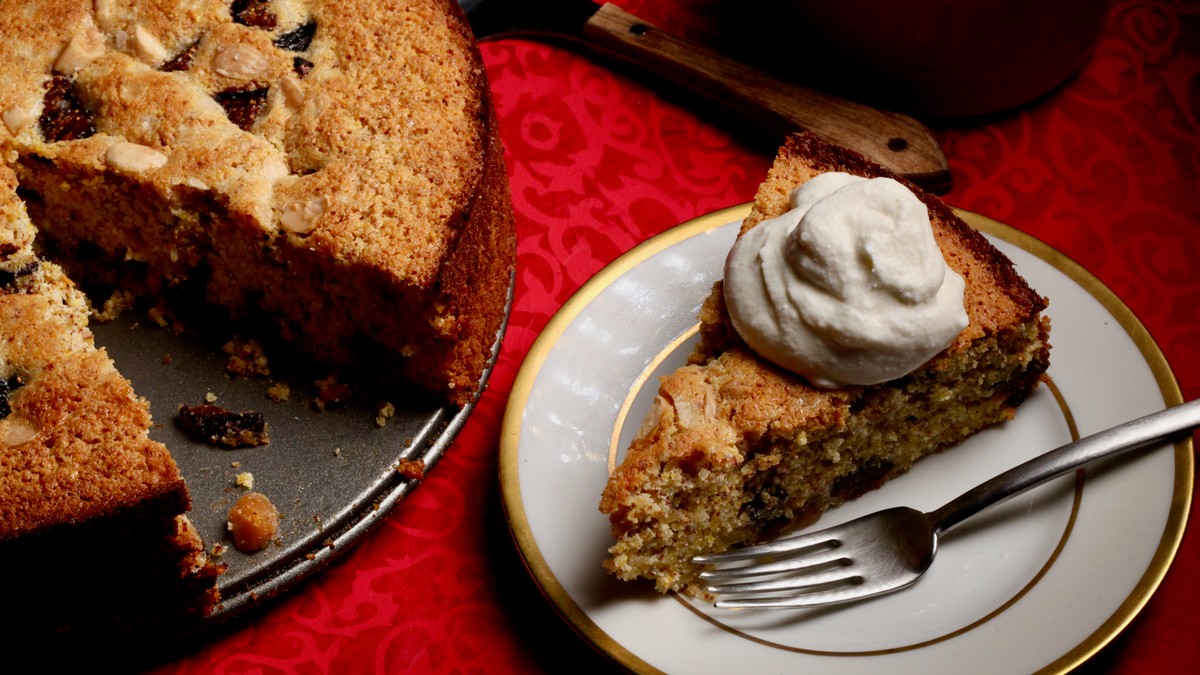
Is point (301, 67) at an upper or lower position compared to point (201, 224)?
upper

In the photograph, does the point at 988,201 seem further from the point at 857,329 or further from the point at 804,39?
the point at 857,329

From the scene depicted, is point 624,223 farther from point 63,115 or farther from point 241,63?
point 63,115

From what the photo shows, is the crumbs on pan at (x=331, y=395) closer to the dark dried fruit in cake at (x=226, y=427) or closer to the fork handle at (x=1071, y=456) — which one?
the dark dried fruit in cake at (x=226, y=427)

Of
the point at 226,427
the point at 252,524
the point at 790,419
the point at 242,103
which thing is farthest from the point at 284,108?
the point at 790,419

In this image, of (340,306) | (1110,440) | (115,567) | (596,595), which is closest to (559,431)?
(596,595)

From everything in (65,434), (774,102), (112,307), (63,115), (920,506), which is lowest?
(920,506)

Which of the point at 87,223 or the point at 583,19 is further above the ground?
the point at 583,19
